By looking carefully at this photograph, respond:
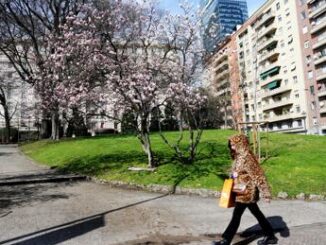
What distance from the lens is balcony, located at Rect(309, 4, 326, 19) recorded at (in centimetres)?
6076

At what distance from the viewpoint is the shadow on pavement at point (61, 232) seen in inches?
267

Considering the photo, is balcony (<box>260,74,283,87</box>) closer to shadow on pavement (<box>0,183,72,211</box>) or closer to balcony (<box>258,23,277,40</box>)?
balcony (<box>258,23,277,40</box>)

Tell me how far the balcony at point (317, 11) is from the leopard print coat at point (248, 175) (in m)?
60.7

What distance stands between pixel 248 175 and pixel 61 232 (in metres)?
3.41

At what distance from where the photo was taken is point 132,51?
14227mm

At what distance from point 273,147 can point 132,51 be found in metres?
7.74

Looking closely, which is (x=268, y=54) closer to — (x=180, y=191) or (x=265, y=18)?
(x=265, y=18)

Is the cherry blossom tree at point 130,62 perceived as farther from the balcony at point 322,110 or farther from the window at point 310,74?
the window at point 310,74

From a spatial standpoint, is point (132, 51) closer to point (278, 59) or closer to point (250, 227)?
point (250, 227)

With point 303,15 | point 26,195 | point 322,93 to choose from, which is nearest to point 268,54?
point 303,15

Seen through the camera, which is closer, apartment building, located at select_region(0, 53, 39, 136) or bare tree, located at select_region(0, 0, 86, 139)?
bare tree, located at select_region(0, 0, 86, 139)

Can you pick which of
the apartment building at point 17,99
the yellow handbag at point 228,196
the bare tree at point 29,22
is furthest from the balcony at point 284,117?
the yellow handbag at point 228,196

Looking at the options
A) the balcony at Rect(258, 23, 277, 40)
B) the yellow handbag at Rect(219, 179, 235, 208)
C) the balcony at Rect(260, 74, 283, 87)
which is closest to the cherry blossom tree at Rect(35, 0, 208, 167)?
the yellow handbag at Rect(219, 179, 235, 208)

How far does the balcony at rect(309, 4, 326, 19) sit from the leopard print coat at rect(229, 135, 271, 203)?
6066cm
